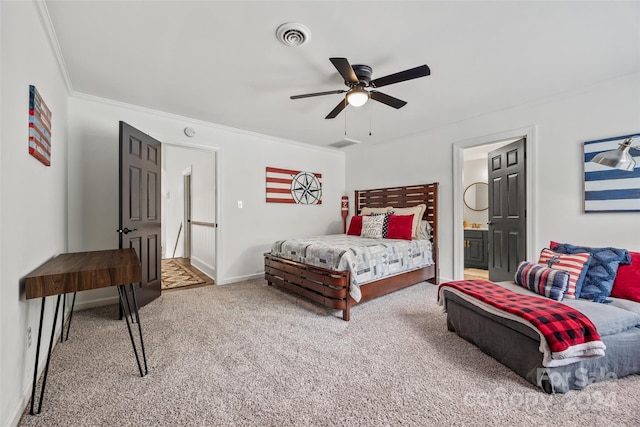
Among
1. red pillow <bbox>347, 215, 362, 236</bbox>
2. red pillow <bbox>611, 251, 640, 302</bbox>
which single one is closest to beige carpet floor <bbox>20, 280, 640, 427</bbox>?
red pillow <bbox>611, 251, 640, 302</bbox>

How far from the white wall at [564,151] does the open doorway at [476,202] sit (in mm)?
66

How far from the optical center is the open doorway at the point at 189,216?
427 cm

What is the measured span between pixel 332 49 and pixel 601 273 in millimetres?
2720

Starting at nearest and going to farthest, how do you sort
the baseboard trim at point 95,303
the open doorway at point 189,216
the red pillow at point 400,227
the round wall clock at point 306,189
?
the baseboard trim at point 95,303
the red pillow at point 400,227
the open doorway at point 189,216
the round wall clock at point 306,189

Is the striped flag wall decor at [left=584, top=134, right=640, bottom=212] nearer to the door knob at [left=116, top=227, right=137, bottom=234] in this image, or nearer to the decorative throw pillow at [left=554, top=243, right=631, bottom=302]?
the decorative throw pillow at [left=554, top=243, right=631, bottom=302]

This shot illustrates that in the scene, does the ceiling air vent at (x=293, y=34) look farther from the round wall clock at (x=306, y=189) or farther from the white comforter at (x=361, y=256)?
the round wall clock at (x=306, y=189)

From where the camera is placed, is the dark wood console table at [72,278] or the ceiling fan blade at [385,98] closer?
the dark wood console table at [72,278]

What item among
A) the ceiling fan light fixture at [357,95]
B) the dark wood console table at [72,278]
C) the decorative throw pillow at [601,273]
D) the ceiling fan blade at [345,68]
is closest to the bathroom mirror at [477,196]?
the decorative throw pillow at [601,273]

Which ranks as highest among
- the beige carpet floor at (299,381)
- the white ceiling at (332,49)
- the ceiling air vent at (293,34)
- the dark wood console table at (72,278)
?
the white ceiling at (332,49)

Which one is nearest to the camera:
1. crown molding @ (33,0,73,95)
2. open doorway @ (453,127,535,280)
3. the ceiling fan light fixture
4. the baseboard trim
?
crown molding @ (33,0,73,95)

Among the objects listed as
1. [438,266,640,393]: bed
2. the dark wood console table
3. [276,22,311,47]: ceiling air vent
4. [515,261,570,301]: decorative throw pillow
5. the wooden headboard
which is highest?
[276,22,311,47]: ceiling air vent

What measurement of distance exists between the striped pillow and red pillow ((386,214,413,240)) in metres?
1.68

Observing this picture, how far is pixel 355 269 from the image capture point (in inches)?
111

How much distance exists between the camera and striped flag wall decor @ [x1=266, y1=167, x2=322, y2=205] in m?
4.54
